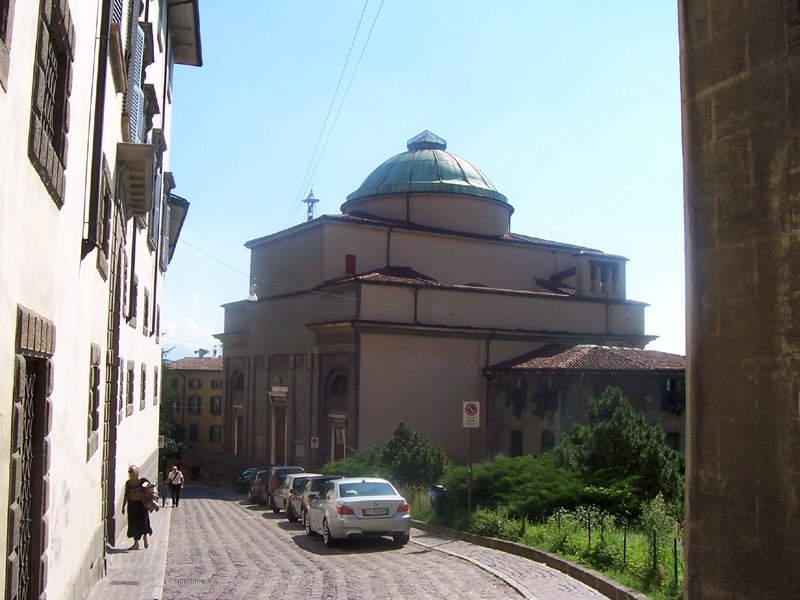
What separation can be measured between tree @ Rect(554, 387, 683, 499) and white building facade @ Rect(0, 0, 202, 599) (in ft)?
33.8

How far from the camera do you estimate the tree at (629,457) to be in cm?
1877

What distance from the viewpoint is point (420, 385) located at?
36500 millimetres

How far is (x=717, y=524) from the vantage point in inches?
368

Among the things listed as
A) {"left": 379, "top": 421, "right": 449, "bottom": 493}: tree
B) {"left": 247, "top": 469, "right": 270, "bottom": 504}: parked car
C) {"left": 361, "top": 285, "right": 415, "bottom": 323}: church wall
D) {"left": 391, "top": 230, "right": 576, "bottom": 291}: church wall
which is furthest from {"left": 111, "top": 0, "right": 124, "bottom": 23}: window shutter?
{"left": 391, "top": 230, "right": 576, "bottom": 291}: church wall

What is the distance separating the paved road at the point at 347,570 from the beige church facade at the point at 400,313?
55.1ft

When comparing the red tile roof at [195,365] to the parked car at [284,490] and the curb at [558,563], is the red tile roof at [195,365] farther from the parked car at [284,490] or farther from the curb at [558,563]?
the curb at [558,563]

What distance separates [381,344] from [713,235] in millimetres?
26710

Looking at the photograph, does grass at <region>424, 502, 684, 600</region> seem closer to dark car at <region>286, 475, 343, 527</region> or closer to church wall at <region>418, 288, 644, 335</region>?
dark car at <region>286, 475, 343, 527</region>

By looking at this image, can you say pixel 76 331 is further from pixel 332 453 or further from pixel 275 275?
pixel 275 275

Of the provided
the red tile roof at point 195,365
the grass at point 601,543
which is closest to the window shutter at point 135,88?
the grass at point 601,543

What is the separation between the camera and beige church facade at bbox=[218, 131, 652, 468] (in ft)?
118

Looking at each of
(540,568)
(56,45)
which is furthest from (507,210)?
(56,45)

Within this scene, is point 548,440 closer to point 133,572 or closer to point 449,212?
point 449,212

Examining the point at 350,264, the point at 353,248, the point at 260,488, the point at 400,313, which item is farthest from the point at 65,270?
the point at 353,248
